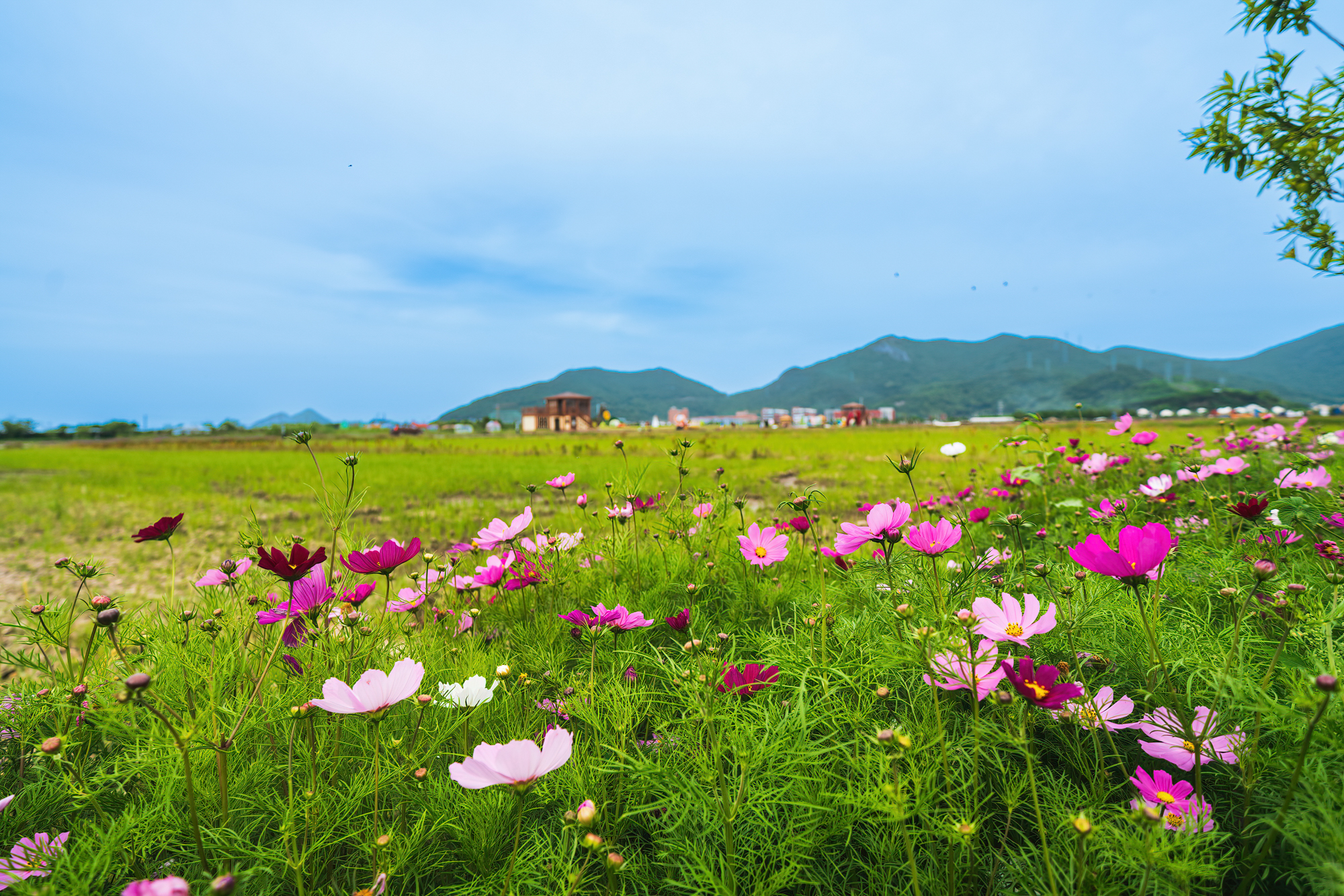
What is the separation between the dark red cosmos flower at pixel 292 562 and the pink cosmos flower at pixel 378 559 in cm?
15

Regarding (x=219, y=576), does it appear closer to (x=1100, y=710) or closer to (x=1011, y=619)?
(x=1011, y=619)

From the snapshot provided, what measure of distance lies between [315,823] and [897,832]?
1012 mm

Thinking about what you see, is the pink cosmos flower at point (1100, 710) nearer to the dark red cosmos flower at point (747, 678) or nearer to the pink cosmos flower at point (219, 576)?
the dark red cosmos flower at point (747, 678)

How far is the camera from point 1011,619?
1.07 meters

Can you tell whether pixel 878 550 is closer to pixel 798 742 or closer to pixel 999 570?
pixel 999 570

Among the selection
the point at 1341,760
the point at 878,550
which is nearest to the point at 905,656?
the point at 1341,760

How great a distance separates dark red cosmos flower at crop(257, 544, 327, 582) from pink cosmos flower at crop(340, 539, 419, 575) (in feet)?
0.48

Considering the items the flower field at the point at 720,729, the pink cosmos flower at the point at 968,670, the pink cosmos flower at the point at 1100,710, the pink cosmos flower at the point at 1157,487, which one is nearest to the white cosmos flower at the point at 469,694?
the flower field at the point at 720,729

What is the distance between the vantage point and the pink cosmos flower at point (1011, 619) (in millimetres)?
956

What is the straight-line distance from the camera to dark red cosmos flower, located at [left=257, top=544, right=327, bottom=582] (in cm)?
101

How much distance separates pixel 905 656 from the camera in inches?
39.7

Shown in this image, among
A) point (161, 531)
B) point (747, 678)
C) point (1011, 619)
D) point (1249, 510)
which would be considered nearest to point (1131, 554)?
point (1011, 619)

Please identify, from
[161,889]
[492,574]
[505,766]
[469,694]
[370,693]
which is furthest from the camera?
[492,574]

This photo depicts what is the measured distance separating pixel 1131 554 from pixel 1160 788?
0.40 meters
